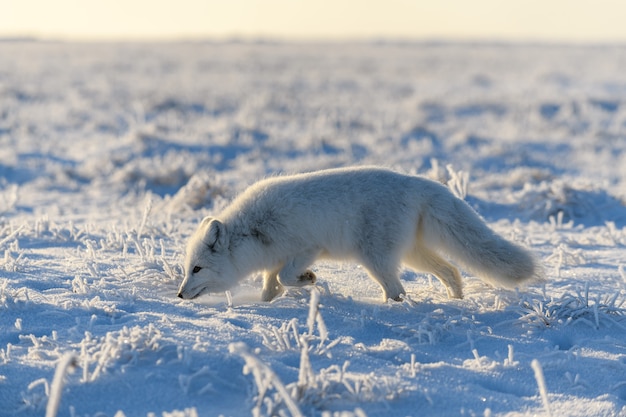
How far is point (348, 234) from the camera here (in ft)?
15.1

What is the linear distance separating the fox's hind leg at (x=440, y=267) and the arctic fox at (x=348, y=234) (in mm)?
120

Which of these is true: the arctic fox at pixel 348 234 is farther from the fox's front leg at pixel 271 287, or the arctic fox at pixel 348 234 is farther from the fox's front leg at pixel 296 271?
the fox's front leg at pixel 271 287

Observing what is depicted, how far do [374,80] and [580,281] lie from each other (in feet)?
85.0

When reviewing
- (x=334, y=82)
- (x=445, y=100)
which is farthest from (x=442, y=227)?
(x=334, y=82)

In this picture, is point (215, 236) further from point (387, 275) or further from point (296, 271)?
point (387, 275)

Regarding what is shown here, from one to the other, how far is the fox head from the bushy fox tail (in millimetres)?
1251

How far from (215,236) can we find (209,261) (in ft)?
0.53

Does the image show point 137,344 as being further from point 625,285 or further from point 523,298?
point 625,285

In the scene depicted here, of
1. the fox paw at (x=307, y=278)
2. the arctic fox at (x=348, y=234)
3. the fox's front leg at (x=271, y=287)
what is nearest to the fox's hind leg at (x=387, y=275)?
the arctic fox at (x=348, y=234)

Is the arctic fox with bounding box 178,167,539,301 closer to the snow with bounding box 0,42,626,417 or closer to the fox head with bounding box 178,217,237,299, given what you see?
the fox head with bounding box 178,217,237,299

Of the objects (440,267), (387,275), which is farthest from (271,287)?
(440,267)

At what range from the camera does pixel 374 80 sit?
1201 inches

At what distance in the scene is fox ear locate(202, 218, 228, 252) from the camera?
15.2 ft

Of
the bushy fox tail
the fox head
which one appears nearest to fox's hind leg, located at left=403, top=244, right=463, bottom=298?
the bushy fox tail
